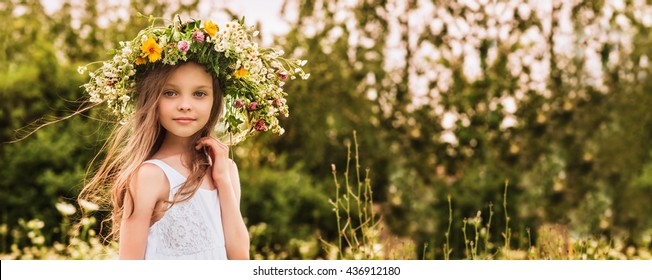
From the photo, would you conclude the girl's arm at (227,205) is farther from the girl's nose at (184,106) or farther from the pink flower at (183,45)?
the pink flower at (183,45)

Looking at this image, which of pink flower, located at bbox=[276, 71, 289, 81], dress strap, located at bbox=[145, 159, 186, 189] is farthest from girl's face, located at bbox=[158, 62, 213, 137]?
pink flower, located at bbox=[276, 71, 289, 81]

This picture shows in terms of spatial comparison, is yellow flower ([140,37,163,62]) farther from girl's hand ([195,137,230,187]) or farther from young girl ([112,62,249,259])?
girl's hand ([195,137,230,187])

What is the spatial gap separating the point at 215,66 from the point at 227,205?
425mm

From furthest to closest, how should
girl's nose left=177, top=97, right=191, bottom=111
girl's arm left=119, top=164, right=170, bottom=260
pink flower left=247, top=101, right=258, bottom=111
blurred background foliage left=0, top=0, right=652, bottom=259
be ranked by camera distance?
blurred background foliage left=0, top=0, right=652, bottom=259 → pink flower left=247, top=101, right=258, bottom=111 → girl's nose left=177, top=97, right=191, bottom=111 → girl's arm left=119, top=164, right=170, bottom=260

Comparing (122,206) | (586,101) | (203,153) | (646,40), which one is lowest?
(122,206)

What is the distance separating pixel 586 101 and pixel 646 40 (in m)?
0.79

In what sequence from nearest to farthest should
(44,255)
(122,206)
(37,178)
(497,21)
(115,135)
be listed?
(122,206) → (115,135) → (44,255) → (37,178) → (497,21)

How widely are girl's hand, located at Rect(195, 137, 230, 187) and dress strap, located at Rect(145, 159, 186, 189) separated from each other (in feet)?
0.33

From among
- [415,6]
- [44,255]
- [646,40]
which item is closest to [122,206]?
[44,255]

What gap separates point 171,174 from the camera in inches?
84.7

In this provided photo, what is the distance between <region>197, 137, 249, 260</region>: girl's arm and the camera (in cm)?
221

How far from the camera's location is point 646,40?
6109mm

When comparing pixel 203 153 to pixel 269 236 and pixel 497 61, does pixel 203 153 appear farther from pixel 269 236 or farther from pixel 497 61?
pixel 497 61
